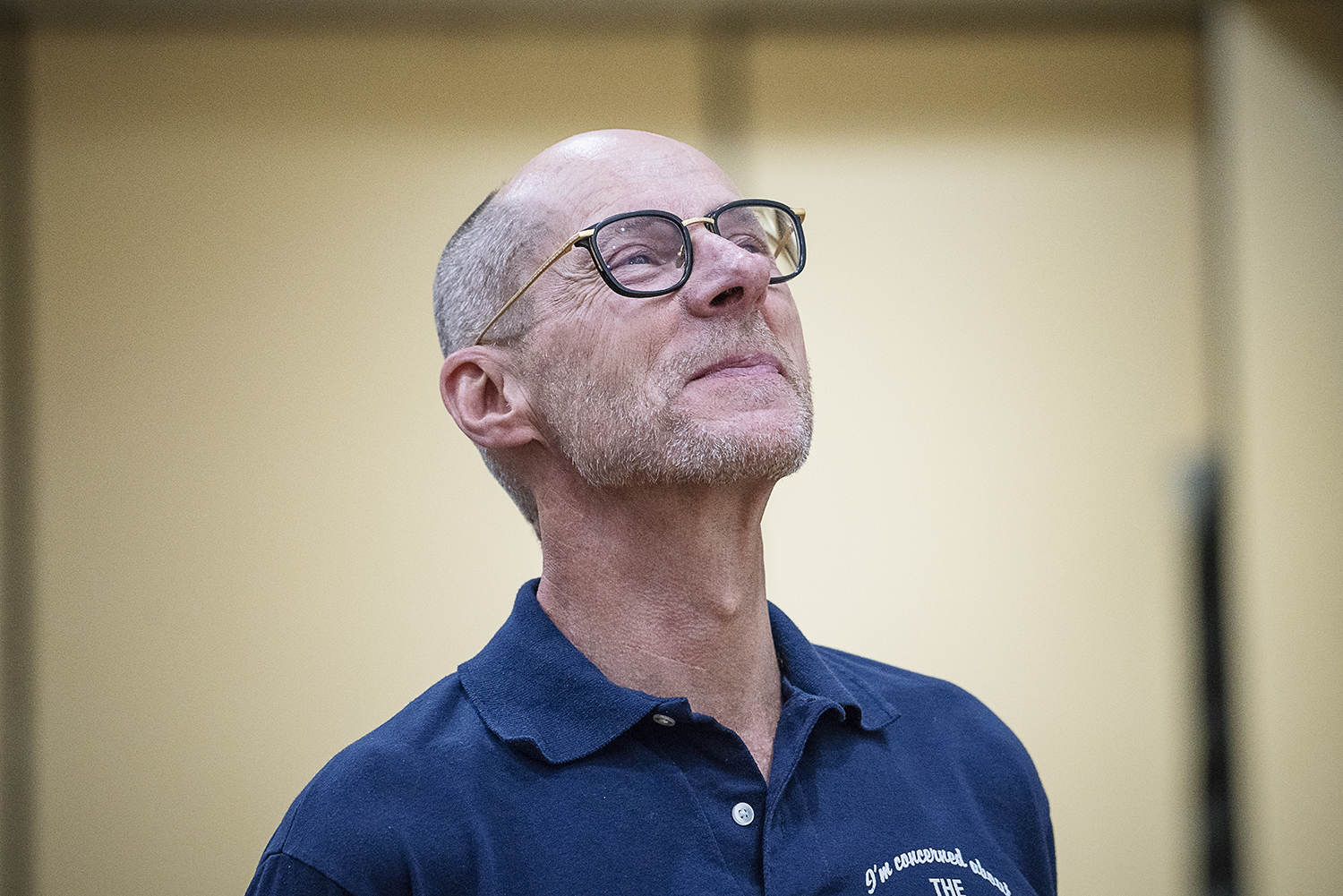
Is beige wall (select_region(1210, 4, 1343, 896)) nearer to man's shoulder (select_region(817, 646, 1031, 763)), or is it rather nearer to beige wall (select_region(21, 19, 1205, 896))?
beige wall (select_region(21, 19, 1205, 896))

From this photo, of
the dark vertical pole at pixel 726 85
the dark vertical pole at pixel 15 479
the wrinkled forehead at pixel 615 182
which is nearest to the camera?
the wrinkled forehead at pixel 615 182

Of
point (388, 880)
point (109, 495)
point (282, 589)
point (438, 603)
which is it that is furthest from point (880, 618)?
point (388, 880)

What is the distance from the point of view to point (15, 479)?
284 cm

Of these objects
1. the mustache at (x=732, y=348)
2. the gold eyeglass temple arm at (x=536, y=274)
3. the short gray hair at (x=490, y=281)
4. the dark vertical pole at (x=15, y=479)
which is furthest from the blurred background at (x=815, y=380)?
the mustache at (x=732, y=348)

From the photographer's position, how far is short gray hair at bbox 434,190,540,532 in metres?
1.19

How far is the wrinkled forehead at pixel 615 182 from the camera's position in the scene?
3.78 ft

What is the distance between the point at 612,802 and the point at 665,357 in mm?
416

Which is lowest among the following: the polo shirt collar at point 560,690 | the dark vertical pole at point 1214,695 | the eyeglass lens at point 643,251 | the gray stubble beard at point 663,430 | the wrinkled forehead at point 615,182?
the dark vertical pole at point 1214,695

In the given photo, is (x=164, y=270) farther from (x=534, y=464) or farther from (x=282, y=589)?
(x=534, y=464)

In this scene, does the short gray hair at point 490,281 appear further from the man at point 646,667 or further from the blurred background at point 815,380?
the blurred background at point 815,380

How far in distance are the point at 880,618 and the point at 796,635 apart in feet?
6.06

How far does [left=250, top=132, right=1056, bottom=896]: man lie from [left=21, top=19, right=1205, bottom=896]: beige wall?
68.1 inches

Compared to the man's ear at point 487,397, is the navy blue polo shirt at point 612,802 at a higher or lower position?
lower

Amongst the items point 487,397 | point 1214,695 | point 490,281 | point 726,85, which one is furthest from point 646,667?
point 1214,695
